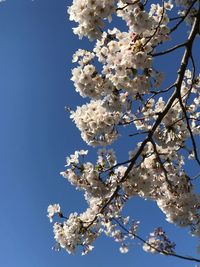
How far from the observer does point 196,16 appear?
7.18 m

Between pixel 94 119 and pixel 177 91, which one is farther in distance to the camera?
pixel 94 119

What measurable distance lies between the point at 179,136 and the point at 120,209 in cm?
273

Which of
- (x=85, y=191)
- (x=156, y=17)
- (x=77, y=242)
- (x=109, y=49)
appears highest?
(x=156, y=17)

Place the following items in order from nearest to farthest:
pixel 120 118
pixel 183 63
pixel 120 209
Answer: pixel 183 63 → pixel 120 118 → pixel 120 209

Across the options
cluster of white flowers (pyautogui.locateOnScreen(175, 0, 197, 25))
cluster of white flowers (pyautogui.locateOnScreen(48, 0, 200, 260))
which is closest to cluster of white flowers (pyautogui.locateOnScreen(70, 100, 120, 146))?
cluster of white flowers (pyautogui.locateOnScreen(48, 0, 200, 260))

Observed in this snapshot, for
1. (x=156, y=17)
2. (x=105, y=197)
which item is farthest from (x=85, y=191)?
(x=156, y=17)

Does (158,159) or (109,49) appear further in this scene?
(158,159)

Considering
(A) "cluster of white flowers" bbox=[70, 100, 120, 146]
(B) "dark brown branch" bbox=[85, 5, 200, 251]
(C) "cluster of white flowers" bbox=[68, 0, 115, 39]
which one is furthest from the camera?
(A) "cluster of white flowers" bbox=[70, 100, 120, 146]

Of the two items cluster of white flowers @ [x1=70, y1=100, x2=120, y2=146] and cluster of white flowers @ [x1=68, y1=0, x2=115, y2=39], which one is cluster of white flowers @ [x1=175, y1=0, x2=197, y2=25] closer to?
cluster of white flowers @ [x1=68, y1=0, x2=115, y2=39]

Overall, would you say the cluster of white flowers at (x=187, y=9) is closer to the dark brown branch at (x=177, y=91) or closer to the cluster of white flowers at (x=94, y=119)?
the dark brown branch at (x=177, y=91)

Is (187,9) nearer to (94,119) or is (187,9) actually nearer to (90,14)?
(90,14)

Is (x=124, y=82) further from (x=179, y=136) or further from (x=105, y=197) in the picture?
(x=105, y=197)

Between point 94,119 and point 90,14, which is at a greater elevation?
point 90,14

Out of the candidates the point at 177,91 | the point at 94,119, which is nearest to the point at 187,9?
the point at 177,91
